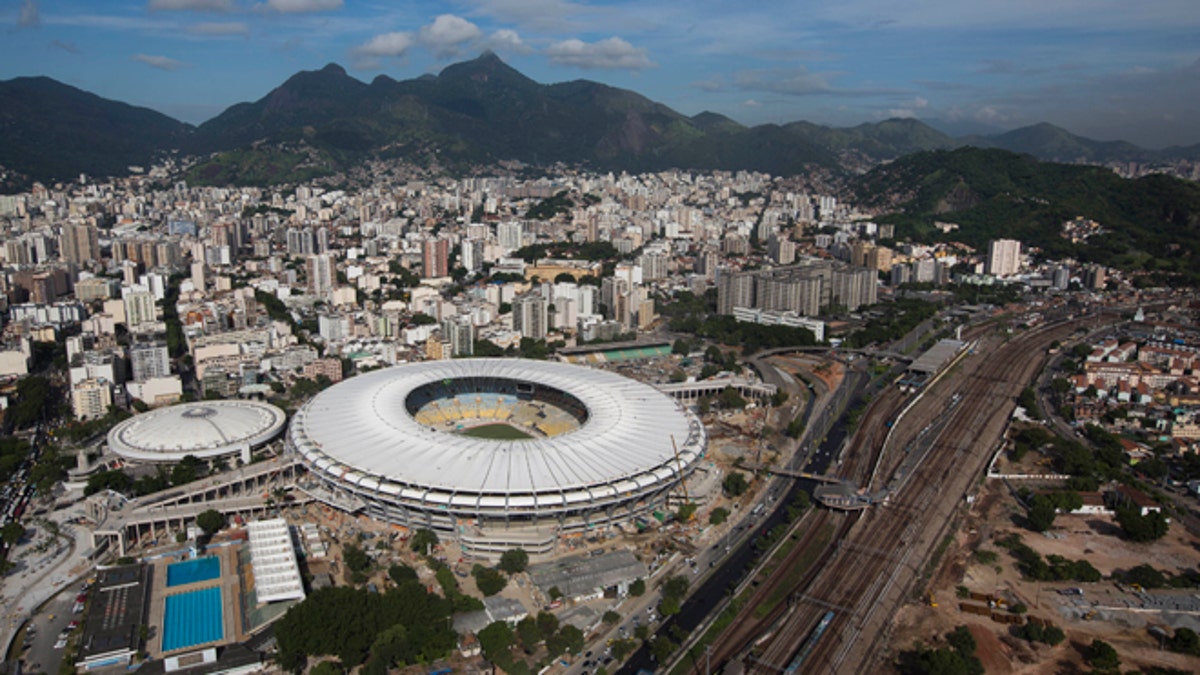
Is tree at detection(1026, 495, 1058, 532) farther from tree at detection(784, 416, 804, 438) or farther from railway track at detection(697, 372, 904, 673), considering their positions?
tree at detection(784, 416, 804, 438)

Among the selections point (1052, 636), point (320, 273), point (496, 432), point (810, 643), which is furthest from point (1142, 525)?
point (320, 273)

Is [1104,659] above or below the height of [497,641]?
below

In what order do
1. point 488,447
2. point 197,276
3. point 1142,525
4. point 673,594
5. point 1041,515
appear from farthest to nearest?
point 197,276
point 488,447
point 1041,515
point 1142,525
point 673,594

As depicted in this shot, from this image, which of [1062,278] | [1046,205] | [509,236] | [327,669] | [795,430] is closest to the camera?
[327,669]

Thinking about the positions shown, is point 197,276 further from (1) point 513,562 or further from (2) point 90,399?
(1) point 513,562

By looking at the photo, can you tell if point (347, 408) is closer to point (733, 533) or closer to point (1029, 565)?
point (733, 533)

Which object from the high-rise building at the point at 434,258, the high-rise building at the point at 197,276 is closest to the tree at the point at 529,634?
the high-rise building at the point at 197,276
